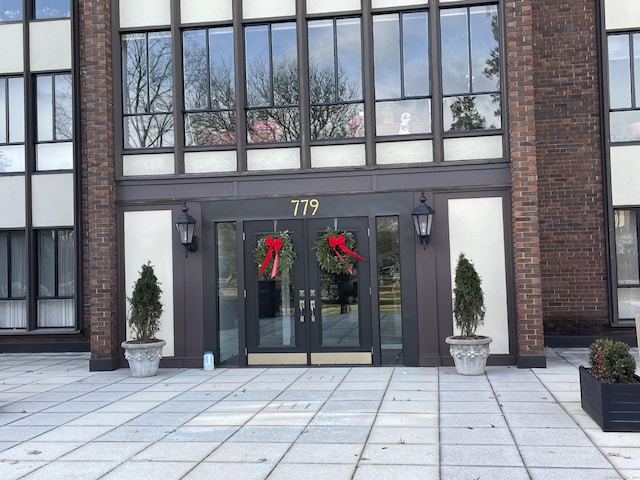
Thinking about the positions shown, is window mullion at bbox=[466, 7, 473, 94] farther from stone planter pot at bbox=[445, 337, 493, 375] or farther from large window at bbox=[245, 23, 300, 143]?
stone planter pot at bbox=[445, 337, 493, 375]

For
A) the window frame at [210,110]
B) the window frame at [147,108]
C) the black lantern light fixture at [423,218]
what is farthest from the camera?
the window frame at [147,108]

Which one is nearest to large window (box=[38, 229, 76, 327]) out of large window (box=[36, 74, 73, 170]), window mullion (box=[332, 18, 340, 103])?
large window (box=[36, 74, 73, 170])

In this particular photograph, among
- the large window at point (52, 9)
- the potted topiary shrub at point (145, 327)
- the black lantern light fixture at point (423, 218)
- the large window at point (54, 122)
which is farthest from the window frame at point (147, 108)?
the black lantern light fixture at point (423, 218)

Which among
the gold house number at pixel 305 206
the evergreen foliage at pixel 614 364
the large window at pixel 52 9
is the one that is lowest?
the evergreen foliage at pixel 614 364

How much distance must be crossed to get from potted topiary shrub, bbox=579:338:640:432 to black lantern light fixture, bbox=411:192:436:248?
4.03 meters

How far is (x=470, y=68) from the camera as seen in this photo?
1109 centimetres

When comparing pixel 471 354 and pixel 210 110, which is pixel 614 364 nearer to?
pixel 471 354

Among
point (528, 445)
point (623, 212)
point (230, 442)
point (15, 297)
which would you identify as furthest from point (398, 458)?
point (15, 297)

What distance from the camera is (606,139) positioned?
12227 mm

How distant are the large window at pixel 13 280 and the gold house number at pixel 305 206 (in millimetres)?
6501

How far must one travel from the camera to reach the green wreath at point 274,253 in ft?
36.9

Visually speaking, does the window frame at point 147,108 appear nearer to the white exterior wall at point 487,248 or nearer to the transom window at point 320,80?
the transom window at point 320,80

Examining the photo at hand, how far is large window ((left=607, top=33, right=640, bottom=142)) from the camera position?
12.3m

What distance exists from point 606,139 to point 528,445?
7.90m
